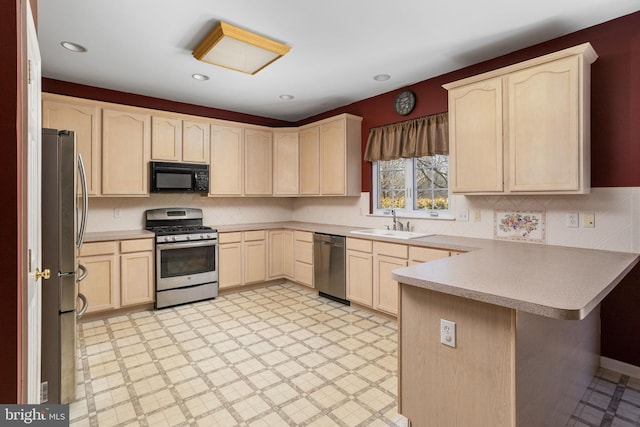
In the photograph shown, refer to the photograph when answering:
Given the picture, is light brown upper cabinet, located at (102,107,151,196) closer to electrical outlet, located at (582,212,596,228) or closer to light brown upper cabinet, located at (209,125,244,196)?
light brown upper cabinet, located at (209,125,244,196)

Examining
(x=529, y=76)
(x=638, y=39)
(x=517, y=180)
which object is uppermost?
(x=638, y=39)

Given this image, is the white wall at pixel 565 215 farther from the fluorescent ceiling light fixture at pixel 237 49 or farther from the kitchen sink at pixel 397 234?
the fluorescent ceiling light fixture at pixel 237 49

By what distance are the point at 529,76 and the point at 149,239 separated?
13.1 ft

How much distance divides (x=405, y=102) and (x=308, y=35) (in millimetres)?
1567

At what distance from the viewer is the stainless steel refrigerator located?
1.93 m

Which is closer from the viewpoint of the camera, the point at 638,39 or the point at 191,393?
the point at 191,393

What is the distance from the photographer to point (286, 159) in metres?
5.03

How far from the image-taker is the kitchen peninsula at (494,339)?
132 cm

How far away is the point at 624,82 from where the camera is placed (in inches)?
93.4

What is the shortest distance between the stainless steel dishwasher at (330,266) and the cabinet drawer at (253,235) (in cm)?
83

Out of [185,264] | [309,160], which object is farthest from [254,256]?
[309,160]

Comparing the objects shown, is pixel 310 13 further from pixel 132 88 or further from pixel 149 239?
pixel 149 239

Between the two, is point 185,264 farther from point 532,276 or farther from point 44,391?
point 532,276
